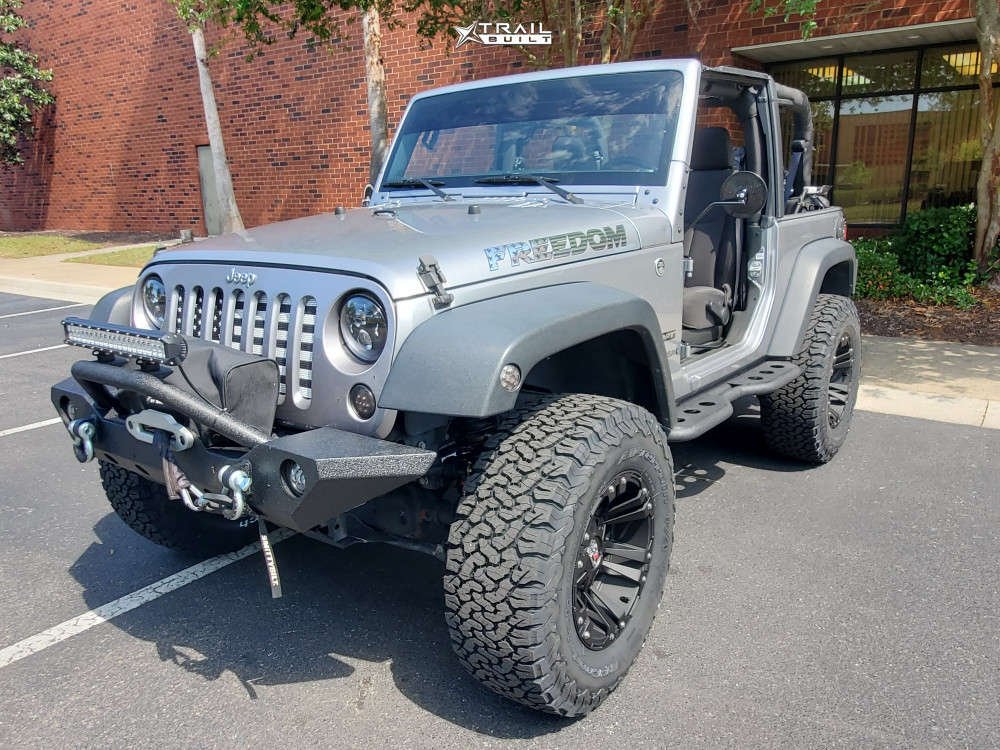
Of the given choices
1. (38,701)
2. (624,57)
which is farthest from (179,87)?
(38,701)

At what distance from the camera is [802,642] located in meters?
2.85

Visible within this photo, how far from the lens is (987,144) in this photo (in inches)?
325

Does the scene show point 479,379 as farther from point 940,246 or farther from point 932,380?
point 940,246

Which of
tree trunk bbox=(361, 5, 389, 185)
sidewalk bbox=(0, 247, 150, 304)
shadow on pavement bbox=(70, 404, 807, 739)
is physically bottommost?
shadow on pavement bbox=(70, 404, 807, 739)

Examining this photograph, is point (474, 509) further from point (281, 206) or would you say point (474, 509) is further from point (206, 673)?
point (281, 206)

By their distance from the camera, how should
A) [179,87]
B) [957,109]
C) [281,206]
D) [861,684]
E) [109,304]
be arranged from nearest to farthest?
[861,684]
[109,304]
[957,109]
[281,206]
[179,87]

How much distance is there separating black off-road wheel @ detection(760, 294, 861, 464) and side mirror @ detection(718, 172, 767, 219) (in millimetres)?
1124

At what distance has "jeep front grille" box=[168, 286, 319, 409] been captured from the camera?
2465 mm

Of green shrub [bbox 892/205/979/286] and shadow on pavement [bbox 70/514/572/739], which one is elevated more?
green shrub [bbox 892/205/979/286]

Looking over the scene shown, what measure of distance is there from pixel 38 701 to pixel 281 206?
13.8 meters

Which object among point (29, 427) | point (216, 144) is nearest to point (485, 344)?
point (29, 427)

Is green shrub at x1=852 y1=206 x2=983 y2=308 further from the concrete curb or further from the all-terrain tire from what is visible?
the concrete curb

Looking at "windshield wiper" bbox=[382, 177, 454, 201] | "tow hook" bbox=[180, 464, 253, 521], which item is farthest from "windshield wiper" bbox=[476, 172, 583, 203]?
"tow hook" bbox=[180, 464, 253, 521]

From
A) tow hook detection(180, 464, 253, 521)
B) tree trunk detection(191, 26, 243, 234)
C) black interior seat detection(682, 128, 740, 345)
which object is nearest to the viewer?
tow hook detection(180, 464, 253, 521)
